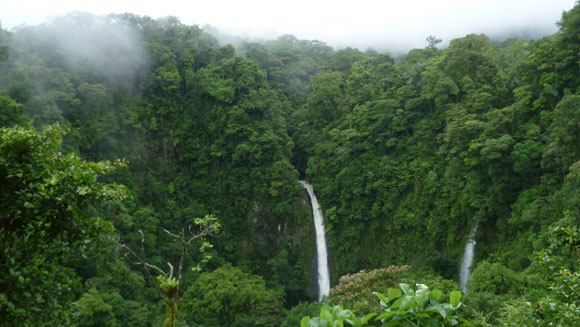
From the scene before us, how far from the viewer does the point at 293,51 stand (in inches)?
1220

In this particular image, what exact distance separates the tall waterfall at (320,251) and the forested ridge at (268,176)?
439mm

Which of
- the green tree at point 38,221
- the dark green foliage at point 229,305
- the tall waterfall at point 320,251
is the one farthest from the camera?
the tall waterfall at point 320,251

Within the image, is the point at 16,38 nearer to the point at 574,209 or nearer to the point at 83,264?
the point at 83,264

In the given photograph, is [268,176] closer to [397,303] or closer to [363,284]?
[363,284]

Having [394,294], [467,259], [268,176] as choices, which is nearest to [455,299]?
[394,294]

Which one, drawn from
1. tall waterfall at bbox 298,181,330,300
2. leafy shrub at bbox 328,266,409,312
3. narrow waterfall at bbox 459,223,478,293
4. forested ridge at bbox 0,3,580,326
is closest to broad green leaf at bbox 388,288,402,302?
forested ridge at bbox 0,3,580,326

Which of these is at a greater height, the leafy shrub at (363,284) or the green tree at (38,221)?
the green tree at (38,221)

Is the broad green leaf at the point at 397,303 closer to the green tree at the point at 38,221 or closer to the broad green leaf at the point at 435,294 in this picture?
the broad green leaf at the point at 435,294

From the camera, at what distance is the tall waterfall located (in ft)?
52.6

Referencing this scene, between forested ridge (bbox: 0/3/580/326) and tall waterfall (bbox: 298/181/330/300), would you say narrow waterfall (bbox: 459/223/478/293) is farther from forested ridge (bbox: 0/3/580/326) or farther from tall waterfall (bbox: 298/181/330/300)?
tall waterfall (bbox: 298/181/330/300)

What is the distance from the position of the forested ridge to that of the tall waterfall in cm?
44

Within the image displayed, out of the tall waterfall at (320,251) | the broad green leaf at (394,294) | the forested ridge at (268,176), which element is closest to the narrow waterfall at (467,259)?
the forested ridge at (268,176)

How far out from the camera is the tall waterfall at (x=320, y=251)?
52.6 feet

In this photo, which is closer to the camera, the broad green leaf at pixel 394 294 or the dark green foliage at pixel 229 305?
the broad green leaf at pixel 394 294
